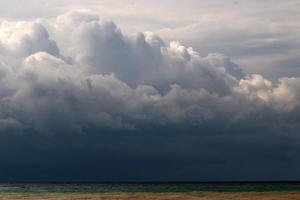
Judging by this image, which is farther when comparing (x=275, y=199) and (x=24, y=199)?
(x=24, y=199)

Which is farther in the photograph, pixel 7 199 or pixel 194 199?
pixel 7 199

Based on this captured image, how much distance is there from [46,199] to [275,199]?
39911 mm

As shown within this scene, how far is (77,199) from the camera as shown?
99125 mm

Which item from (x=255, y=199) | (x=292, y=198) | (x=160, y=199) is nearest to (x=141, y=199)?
(x=160, y=199)

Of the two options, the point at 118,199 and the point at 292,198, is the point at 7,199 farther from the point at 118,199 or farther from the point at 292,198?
the point at 292,198

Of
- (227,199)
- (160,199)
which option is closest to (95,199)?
(160,199)

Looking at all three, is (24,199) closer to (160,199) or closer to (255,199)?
(160,199)

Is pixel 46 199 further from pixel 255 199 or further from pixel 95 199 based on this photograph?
pixel 255 199

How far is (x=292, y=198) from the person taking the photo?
302 feet

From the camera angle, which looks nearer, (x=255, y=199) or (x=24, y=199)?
(x=255, y=199)

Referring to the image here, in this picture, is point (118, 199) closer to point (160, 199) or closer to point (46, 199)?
point (160, 199)

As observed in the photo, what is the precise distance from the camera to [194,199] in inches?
3716

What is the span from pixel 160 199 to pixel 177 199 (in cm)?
293

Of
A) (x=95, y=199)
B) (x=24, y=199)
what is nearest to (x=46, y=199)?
(x=24, y=199)
